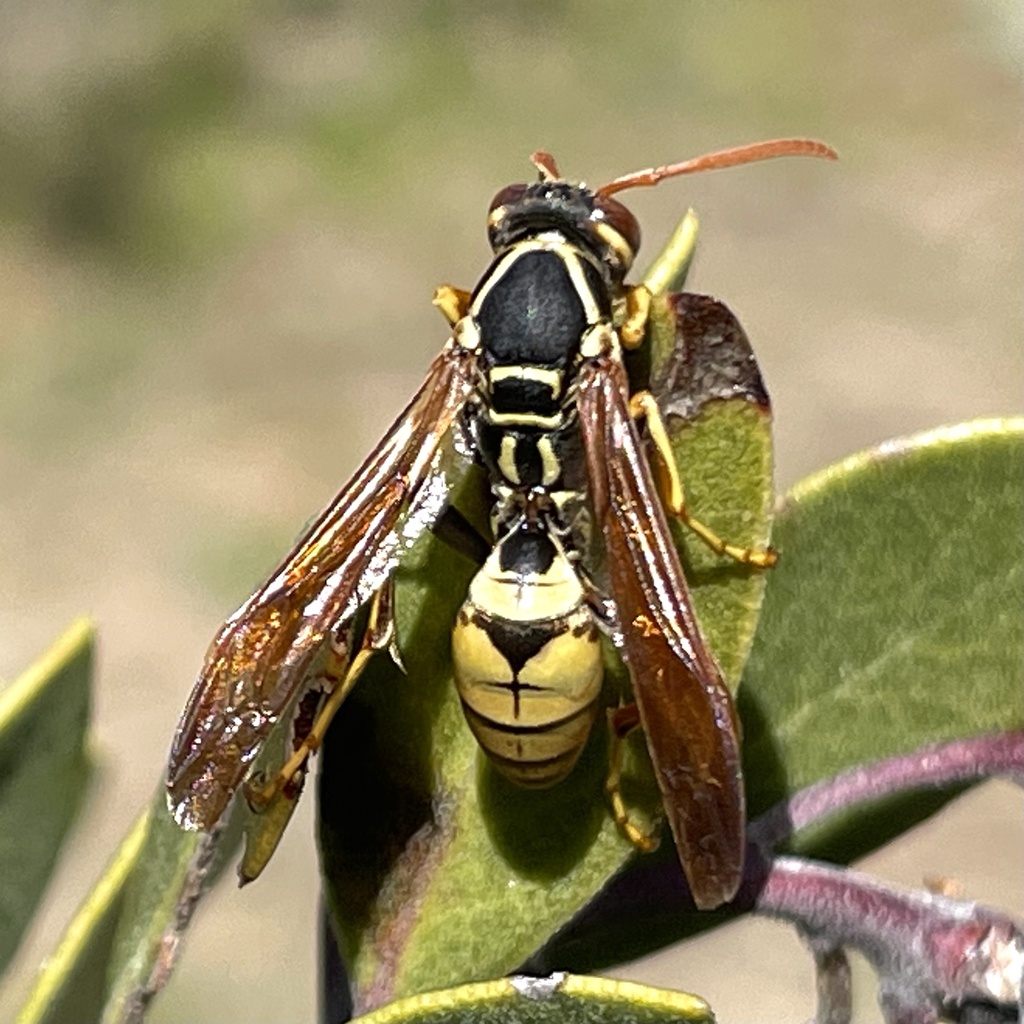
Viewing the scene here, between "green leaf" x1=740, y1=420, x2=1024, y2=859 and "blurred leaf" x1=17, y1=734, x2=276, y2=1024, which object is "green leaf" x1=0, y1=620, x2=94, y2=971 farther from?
"green leaf" x1=740, y1=420, x2=1024, y2=859

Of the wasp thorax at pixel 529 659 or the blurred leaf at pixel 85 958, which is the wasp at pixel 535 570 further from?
the blurred leaf at pixel 85 958

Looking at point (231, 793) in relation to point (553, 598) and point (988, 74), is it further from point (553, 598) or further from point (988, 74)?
point (988, 74)

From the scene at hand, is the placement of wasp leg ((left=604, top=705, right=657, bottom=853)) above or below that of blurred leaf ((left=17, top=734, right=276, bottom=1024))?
above

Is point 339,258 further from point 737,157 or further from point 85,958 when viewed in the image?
point 85,958

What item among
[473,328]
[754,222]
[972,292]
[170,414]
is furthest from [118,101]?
[473,328]

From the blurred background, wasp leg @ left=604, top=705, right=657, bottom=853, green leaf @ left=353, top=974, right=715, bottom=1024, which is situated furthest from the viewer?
the blurred background

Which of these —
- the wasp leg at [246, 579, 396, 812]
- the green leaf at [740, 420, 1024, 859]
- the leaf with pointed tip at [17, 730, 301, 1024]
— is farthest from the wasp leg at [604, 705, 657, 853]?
the leaf with pointed tip at [17, 730, 301, 1024]

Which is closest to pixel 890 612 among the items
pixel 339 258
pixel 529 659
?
pixel 529 659

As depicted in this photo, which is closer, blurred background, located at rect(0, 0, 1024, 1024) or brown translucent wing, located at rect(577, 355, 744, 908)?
brown translucent wing, located at rect(577, 355, 744, 908)
